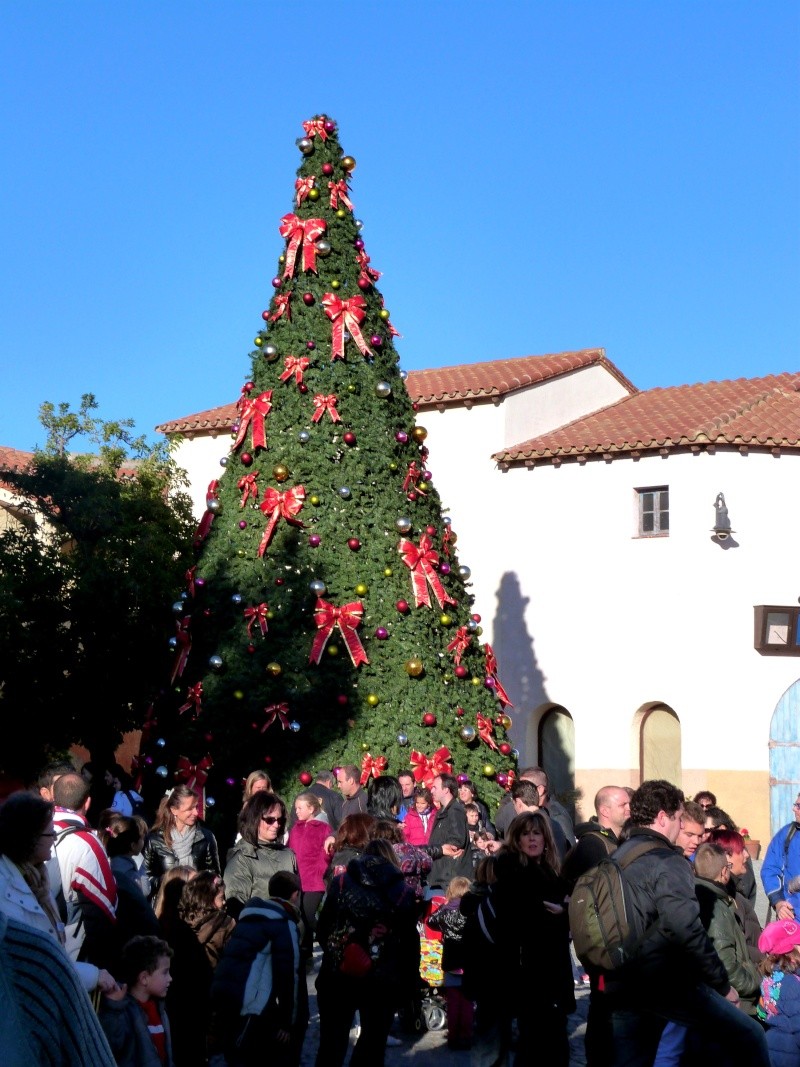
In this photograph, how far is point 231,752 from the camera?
14.0 metres

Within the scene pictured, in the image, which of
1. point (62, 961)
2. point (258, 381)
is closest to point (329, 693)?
point (258, 381)

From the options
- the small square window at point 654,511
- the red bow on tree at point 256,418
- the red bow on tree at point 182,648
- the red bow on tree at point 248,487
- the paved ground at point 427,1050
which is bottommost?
the paved ground at point 427,1050

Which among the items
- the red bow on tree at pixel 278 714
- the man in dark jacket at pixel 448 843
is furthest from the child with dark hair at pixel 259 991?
the red bow on tree at pixel 278 714

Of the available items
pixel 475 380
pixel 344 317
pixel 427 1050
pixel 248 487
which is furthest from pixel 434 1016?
pixel 475 380

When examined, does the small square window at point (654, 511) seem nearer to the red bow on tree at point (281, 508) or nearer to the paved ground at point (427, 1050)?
the red bow on tree at point (281, 508)

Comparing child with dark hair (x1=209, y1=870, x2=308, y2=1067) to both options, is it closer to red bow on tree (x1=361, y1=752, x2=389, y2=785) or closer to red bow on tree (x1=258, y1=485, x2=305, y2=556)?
red bow on tree (x1=361, y1=752, x2=389, y2=785)

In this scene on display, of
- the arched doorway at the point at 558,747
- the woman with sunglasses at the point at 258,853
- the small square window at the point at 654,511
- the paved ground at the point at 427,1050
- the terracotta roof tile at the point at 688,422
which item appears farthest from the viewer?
the arched doorway at the point at 558,747

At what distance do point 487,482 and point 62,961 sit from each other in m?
25.6

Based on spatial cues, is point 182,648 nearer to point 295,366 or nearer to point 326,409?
point 326,409

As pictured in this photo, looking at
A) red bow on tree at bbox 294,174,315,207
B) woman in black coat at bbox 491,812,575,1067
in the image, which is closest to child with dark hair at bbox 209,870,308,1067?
woman in black coat at bbox 491,812,575,1067

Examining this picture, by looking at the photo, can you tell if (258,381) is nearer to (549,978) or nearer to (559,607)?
(549,978)

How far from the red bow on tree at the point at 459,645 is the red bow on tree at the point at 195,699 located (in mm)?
2723

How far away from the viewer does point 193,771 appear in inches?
549

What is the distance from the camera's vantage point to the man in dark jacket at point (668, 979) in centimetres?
589
